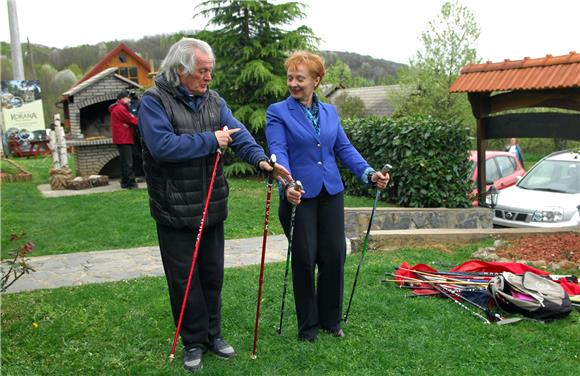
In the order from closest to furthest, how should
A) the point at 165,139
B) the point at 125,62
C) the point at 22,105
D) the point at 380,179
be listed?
1. the point at 165,139
2. the point at 380,179
3. the point at 22,105
4. the point at 125,62

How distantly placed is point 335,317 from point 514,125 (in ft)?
21.2

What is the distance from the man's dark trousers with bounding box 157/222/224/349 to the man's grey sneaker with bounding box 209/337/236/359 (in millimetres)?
40

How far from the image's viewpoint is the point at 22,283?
5.58 meters

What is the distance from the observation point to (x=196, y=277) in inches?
144

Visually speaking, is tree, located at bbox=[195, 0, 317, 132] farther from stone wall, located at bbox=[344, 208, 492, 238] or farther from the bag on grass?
the bag on grass

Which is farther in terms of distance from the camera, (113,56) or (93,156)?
(113,56)

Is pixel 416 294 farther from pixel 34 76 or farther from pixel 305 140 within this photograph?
pixel 34 76

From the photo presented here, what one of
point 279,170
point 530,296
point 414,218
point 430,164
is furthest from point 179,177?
point 430,164

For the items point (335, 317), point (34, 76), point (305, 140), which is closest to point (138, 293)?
point (335, 317)

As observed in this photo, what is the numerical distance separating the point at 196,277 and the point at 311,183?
1.02m

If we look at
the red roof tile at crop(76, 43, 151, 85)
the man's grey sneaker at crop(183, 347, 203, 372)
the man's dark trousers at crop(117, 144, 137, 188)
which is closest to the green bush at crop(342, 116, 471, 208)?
the man's dark trousers at crop(117, 144, 137, 188)

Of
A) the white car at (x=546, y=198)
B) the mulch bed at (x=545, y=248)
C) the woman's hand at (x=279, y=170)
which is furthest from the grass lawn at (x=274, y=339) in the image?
the white car at (x=546, y=198)

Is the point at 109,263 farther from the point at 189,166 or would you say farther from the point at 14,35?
the point at 14,35

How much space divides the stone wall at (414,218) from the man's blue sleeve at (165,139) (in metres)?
5.10
